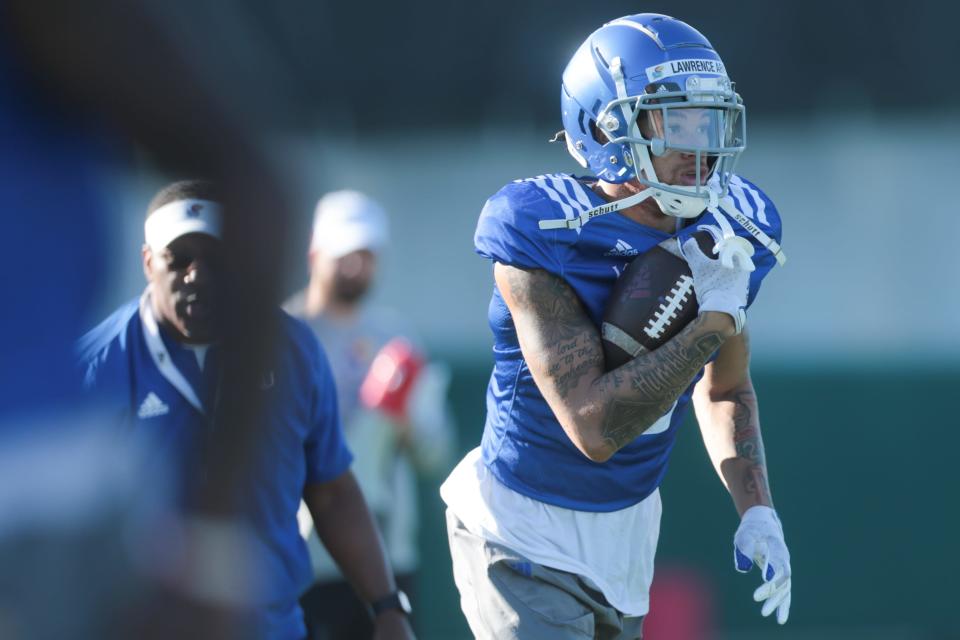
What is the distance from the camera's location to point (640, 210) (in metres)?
3.13

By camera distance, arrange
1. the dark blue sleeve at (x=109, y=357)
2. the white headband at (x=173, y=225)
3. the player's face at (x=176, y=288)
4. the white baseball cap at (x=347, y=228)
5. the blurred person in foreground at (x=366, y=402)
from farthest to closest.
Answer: the white baseball cap at (x=347, y=228)
the blurred person in foreground at (x=366, y=402)
the player's face at (x=176, y=288)
the white headband at (x=173, y=225)
the dark blue sleeve at (x=109, y=357)

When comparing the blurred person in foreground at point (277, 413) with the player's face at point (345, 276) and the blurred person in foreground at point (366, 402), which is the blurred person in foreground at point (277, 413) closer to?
the blurred person in foreground at point (366, 402)

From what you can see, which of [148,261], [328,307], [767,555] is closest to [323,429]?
[148,261]

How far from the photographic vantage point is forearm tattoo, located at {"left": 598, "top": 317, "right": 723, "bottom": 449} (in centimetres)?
281

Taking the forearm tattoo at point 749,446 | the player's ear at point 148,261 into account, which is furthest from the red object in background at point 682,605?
the player's ear at point 148,261

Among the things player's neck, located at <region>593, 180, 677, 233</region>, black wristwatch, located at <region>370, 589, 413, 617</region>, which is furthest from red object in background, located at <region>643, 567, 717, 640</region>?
player's neck, located at <region>593, 180, 677, 233</region>

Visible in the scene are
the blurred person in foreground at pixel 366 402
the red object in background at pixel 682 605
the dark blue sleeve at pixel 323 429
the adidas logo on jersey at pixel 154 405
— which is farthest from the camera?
the red object in background at pixel 682 605

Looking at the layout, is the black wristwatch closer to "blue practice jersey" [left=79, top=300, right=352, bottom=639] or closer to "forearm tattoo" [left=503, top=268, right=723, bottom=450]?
"blue practice jersey" [left=79, top=300, right=352, bottom=639]

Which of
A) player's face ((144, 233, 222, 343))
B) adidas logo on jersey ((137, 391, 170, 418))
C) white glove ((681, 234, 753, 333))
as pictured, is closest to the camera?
adidas logo on jersey ((137, 391, 170, 418))

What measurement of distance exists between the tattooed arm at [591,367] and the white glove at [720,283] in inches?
0.8

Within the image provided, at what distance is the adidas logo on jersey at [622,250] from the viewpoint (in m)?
3.04

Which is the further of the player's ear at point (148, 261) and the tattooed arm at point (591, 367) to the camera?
the player's ear at point (148, 261)

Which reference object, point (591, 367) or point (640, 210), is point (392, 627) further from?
point (640, 210)

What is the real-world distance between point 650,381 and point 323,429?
3.01ft
